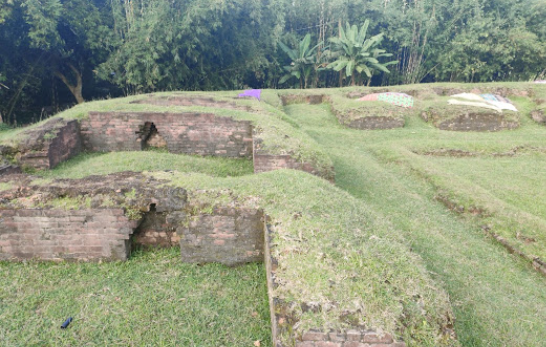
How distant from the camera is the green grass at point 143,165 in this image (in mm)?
5828

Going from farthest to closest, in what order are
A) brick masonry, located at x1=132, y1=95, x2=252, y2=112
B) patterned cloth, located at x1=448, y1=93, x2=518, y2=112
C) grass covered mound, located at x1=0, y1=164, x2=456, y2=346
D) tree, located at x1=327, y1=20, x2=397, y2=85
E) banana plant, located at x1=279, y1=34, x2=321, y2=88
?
banana plant, located at x1=279, y1=34, x2=321, y2=88 → tree, located at x1=327, y1=20, x2=397, y2=85 → patterned cloth, located at x1=448, y1=93, x2=518, y2=112 → brick masonry, located at x1=132, y1=95, x2=252, y2=112 → grass covered mound, located at x1=0, y1=164, x2=456, y2=346

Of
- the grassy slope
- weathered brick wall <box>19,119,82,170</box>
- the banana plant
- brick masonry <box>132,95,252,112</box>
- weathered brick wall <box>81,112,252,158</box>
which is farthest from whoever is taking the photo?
the banana plant

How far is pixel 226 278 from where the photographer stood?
345 centimetres

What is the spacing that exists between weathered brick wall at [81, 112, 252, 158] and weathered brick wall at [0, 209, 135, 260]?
4.16m

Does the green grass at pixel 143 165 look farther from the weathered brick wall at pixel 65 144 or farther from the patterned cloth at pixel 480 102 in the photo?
the patterned cloth at pixel 480 102

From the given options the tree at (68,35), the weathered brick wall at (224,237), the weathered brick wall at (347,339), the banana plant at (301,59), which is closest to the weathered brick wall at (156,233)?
the weathered brick wall at (224,237)

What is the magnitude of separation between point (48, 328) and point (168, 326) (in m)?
0.99

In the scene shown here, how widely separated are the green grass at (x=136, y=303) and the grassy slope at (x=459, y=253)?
1.91 meters

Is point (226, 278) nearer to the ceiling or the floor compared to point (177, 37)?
nearer to the floor

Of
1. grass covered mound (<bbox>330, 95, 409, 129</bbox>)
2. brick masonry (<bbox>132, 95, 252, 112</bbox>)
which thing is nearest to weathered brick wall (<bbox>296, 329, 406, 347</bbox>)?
brick masonry (<bbox>132, 95, 252, 112</bbox>)

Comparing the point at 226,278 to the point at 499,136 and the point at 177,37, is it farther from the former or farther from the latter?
the point at 177,37

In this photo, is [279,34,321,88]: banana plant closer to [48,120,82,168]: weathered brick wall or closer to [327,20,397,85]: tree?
[327,20,397,85]: tree

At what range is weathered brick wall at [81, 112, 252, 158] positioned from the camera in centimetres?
743

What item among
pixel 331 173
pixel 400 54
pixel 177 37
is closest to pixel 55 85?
pixel 177 37
